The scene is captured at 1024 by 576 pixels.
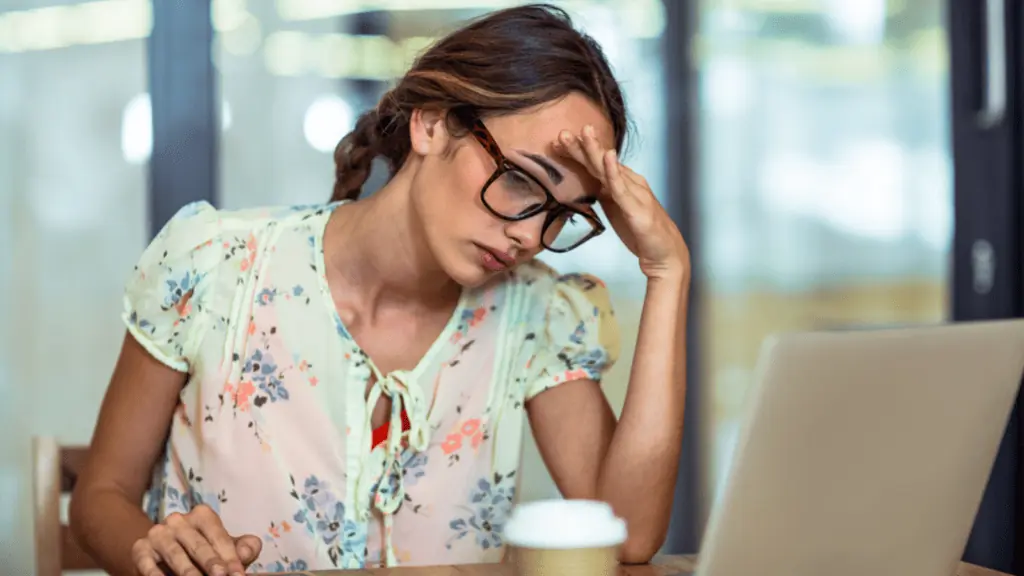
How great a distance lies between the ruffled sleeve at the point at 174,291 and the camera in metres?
1.42

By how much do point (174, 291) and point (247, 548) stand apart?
0.49 meters

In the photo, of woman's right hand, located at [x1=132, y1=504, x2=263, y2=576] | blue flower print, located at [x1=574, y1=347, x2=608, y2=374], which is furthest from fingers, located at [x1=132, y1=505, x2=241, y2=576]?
blue flower print, located at [x1=574, y1=347, x2=608, y2=374]

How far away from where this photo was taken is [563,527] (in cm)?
89

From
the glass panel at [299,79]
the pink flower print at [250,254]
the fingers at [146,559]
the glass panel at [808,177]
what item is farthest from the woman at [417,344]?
the glass panel at [808,177]

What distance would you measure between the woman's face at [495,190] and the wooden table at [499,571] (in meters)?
0.37

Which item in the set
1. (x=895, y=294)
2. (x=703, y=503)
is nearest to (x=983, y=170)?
(x=895, y=294)

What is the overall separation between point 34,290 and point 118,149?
0.38 m

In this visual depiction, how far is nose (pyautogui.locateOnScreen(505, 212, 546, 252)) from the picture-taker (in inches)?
51.6

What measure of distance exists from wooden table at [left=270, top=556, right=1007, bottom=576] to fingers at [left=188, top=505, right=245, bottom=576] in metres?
0.08

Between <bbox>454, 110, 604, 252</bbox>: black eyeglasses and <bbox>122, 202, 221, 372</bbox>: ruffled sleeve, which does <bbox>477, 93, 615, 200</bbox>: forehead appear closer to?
<bbox>454, 110, 604, 252</bbox>: black eyeglasses

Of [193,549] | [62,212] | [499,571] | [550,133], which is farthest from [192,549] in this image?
[62,212]

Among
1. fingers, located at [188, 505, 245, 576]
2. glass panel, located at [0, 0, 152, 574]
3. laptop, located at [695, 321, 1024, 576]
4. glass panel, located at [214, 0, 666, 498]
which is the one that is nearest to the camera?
laptop, located at [695, 321, 1024, 576]

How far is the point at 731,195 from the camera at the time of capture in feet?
10.8

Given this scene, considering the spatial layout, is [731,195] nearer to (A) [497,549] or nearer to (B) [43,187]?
(B) [43,187]
